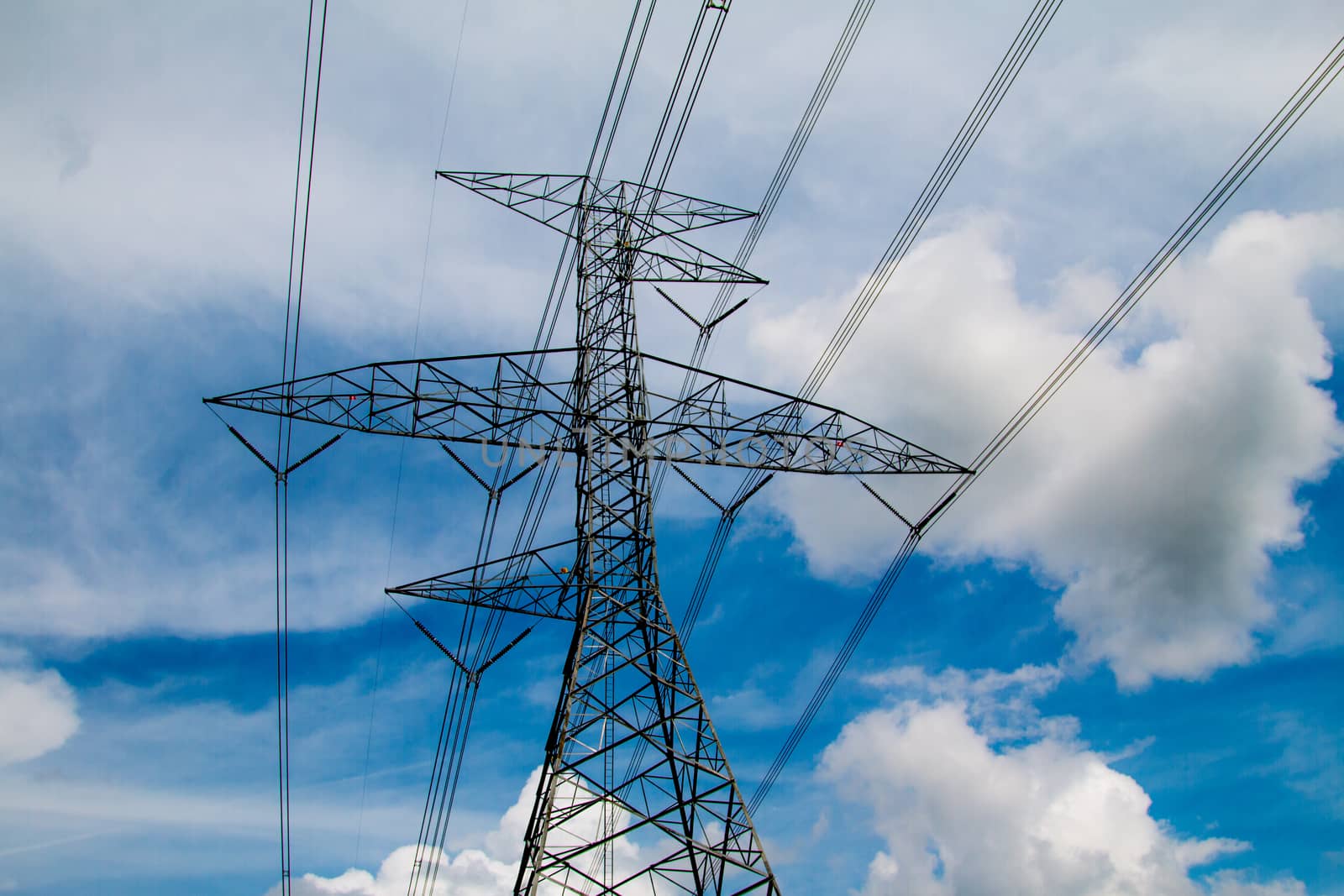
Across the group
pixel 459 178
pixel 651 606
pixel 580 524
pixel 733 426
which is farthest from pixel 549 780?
pixel 459 178

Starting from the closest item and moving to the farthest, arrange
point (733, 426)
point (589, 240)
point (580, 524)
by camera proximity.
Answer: point (580, 524)
point (733, 426)
point (589, 240)

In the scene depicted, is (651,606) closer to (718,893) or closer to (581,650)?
(581,650)

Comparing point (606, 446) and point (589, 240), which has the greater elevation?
point (589, 240)

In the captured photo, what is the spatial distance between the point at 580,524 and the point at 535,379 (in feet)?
11.1

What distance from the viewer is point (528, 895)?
44.9 feet

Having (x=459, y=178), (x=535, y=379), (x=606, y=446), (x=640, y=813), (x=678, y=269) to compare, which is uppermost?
(x=459, y=178)

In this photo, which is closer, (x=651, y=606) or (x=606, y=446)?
(x=651, y=606)

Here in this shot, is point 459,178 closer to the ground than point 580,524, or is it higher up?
higher up

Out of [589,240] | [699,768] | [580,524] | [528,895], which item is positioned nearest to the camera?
[528,895]

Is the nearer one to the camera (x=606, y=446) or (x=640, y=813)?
(x=640, y=813)

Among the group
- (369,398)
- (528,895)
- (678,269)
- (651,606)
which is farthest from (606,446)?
(528,895)

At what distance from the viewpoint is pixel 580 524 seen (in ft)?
57.8

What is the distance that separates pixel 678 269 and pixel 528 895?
1482cm

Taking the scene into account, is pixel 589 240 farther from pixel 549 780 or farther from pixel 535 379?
pixel 549 780
